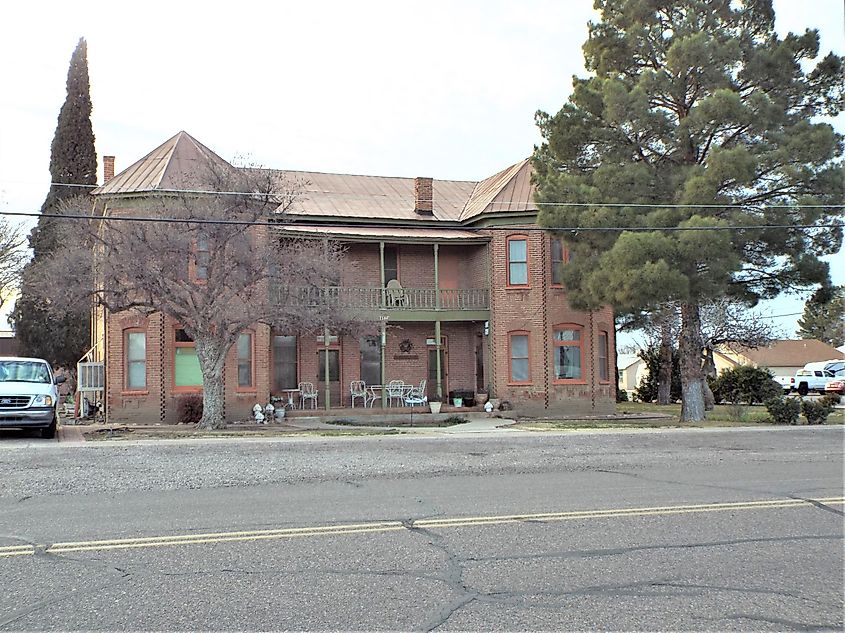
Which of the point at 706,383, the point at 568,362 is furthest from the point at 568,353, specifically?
the point at 706,383

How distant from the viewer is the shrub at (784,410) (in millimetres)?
23250

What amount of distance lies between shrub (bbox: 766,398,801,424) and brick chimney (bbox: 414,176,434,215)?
44.5 feet

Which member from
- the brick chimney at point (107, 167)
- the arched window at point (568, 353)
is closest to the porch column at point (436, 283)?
the arched window at point (568, 353)

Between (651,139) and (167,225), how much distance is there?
14.2 meters

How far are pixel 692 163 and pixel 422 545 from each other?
66.2ft

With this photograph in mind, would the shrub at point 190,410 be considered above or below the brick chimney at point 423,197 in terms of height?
below

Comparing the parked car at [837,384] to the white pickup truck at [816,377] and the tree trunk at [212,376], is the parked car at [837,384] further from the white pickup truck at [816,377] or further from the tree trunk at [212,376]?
the tree trunk at [212,376]

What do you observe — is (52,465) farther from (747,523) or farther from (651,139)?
(651,139)

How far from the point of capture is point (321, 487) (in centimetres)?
1011

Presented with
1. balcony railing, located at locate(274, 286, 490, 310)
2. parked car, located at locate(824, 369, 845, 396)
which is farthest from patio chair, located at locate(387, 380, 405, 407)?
parked car, located at locate(824, 369, 845, 396)

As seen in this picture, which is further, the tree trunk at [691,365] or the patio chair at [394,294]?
the patio chair at [394,294]

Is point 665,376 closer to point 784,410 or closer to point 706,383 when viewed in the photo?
point 706,383

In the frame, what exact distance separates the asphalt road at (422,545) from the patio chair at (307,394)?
1427cm

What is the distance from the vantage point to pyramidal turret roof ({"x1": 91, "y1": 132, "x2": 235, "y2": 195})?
23.6 meters
